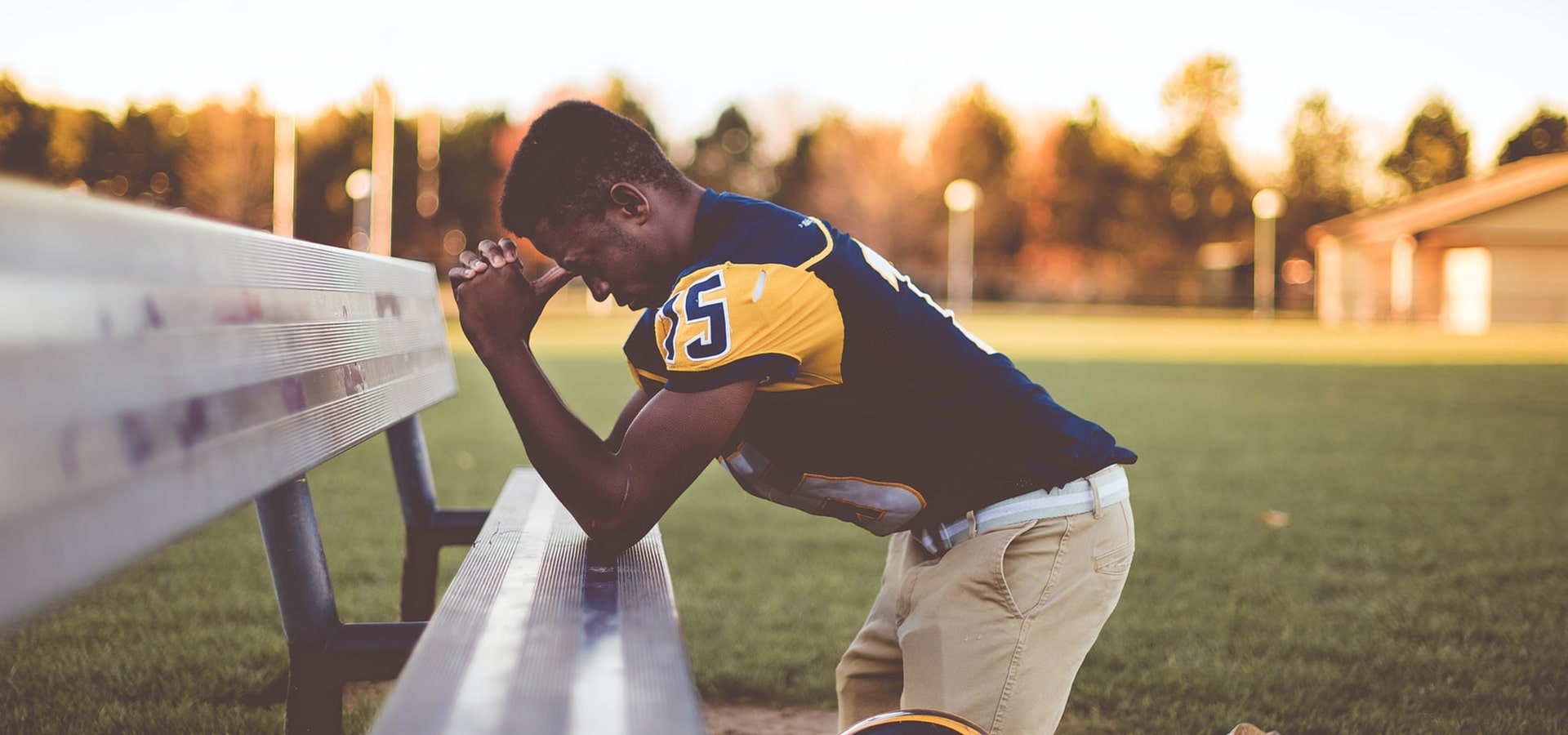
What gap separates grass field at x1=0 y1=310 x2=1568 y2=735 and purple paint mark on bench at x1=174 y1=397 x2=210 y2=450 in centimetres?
210

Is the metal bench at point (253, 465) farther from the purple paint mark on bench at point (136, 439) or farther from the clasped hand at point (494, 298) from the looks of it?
the clasped hand at point (494, 298)

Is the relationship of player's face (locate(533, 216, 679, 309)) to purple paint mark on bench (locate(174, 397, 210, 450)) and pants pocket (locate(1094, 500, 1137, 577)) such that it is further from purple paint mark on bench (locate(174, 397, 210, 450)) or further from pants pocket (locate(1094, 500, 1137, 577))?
pants pocket (locate(1094, 500, 1137, 577))

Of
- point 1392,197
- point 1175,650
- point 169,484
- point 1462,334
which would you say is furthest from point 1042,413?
point 1392,197

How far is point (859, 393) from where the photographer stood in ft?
7.22

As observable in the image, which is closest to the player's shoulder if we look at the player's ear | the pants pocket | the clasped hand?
the player's ear

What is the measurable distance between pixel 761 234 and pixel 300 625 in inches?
41.6

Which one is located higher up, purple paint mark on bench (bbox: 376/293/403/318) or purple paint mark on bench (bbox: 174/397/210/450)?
purple paint mark on bench (bbox: 376/293/403/318)

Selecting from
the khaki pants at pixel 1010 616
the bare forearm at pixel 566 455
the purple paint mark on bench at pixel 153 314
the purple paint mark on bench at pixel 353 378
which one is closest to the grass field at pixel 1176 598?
the purple paint mark on bench at pixel 353 378

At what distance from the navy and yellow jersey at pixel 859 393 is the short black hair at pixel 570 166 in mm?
169

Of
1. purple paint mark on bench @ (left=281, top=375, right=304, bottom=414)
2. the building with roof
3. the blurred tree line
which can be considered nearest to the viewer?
purple paint mark on bench @ (left=281, top=375, right=304, bottom=414)

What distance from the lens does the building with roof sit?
40.2 meters

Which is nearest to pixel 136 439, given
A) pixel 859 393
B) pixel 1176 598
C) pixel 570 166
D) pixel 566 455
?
pixel 566 455

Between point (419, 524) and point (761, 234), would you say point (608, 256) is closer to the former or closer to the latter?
point (761, 234)

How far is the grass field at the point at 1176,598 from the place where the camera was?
3.60 m
